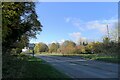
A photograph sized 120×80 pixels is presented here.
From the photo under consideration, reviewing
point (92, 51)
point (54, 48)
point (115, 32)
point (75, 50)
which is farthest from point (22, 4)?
point (54, 48)

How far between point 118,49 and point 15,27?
160 ft

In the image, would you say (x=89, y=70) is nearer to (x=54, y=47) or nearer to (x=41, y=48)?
(x=54, y=47)

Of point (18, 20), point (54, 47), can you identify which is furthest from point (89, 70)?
point (54, 47)

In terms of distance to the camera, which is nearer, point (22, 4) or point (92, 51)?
point (22, 4)

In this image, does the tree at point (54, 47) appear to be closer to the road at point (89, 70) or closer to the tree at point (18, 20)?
the road at point (89, 70)

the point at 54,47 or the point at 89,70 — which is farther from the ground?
the point at 54,47

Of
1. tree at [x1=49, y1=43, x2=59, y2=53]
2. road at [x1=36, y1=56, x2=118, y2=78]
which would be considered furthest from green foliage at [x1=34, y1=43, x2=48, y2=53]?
road at [x1=36, y1=56, x2=118, y2=78]

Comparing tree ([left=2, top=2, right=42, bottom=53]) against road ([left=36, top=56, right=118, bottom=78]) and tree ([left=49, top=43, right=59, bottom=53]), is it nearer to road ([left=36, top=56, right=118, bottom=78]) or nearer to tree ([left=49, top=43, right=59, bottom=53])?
road ([left=36, top=56, right=118, bottom=78])

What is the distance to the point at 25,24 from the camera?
2691 centimetres

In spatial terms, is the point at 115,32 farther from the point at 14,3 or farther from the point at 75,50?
the point at 14,3

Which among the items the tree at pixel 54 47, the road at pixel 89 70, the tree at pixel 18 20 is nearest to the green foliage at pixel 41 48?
the tree at pixel 54 47

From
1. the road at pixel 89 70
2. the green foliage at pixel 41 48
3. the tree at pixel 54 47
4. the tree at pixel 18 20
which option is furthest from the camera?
the green foliage at pixel 41 48

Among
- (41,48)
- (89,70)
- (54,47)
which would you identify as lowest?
(89,70)

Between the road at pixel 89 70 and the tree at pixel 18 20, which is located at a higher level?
the tree at pixel 18 20
